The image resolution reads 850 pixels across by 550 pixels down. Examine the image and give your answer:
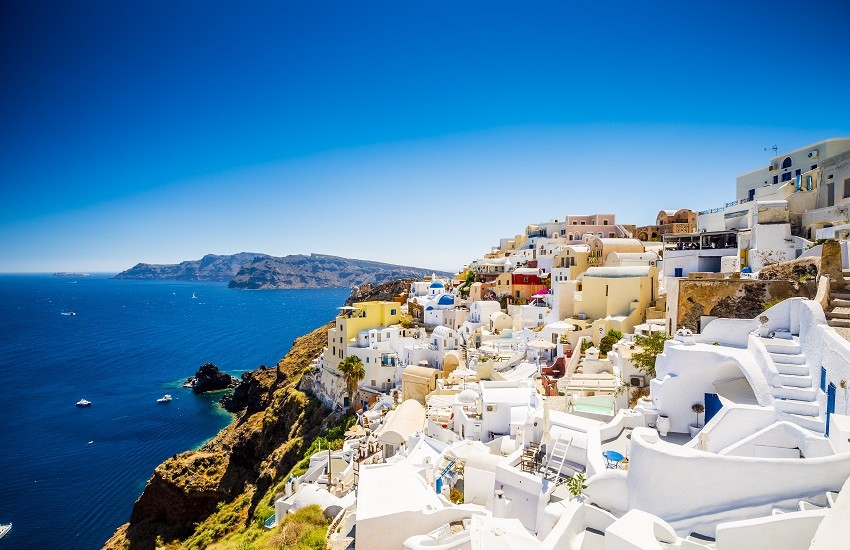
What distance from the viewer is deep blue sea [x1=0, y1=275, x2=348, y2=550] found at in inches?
1517

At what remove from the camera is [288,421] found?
44.9 metres

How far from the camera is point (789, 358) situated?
13180 millimetres

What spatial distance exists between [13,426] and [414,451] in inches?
2370

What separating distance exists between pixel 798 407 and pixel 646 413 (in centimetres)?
443

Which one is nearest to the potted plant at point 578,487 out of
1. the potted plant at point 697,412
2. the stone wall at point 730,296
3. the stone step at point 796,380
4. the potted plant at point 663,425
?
the potted plant at point 663,425

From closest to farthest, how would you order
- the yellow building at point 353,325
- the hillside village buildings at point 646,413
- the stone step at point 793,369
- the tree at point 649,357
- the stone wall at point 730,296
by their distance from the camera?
the hillside village buildings at point 646,413
the stone step at point 793,369
the stone wall at point 730,296
the tree at point 649,357
the yellow building at point 353,325

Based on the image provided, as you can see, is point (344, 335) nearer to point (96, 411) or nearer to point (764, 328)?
point (764, 328)

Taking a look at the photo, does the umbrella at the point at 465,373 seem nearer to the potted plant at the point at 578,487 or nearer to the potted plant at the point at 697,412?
the potted plant at the point at 697,412

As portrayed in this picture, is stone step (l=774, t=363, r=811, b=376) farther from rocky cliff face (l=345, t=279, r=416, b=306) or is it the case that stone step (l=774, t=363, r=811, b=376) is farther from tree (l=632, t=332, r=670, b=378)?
rocky cliff face (l=345, t=279, r=416, b=306)

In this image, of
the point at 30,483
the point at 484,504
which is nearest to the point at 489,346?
the point at 484,504

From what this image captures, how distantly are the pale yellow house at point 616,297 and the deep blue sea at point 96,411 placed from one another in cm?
4141

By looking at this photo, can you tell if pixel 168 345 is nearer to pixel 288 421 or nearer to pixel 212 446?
pixel 212 446

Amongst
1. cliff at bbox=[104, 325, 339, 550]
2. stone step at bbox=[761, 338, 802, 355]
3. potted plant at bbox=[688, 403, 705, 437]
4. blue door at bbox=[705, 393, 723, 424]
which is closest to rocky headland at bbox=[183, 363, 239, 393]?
cliff at bbox=[104, 325, 339, 550]

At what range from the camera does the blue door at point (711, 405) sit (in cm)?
1435
